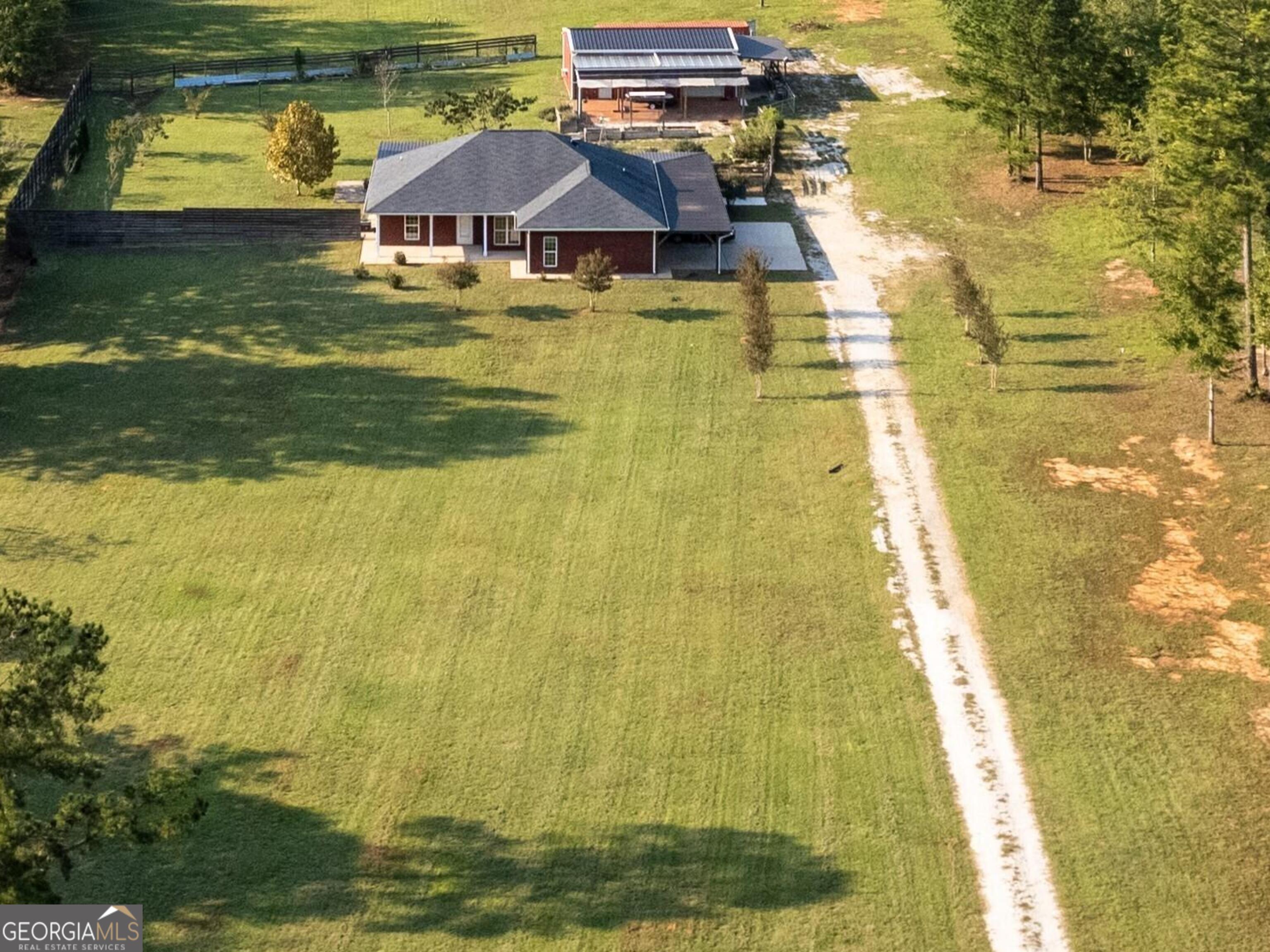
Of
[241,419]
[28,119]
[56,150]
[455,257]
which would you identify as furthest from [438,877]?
[28,119]

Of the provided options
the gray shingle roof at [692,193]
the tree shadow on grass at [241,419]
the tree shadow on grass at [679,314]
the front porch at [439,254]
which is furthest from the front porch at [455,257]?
the tree shadow on grass at [241,419]

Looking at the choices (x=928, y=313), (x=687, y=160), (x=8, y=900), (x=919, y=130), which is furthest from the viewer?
(x=919, y=130)

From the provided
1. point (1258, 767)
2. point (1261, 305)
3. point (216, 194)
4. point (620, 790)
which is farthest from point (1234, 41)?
point (216, 194)

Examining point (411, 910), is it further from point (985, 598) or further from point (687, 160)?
point (687, 160)

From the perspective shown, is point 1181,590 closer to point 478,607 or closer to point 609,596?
point 609,596

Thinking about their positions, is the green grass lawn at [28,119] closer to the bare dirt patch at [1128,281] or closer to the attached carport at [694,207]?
the attached carport at [694,207]

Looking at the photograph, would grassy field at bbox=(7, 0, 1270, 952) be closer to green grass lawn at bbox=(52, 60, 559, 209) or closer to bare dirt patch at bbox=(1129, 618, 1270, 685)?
bare dirt patch at bbox=(1129, 618, 1270, 685)
